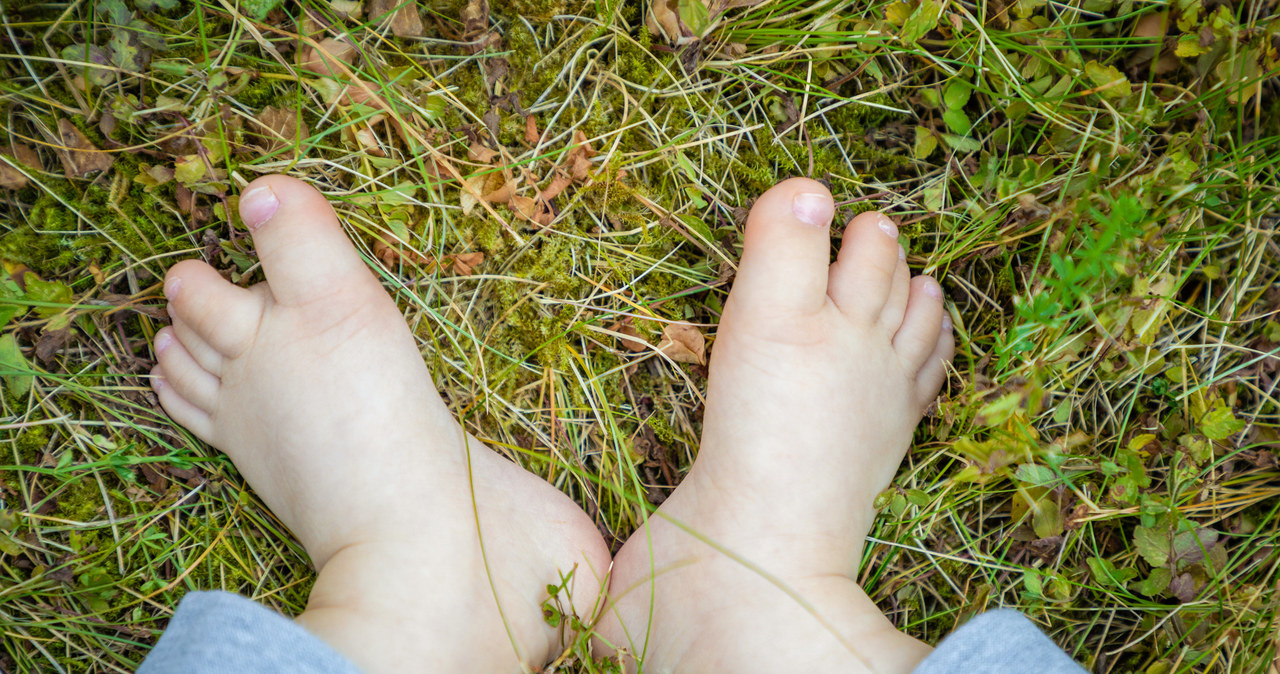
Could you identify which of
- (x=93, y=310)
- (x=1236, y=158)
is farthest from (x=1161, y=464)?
(x=93, y=310)

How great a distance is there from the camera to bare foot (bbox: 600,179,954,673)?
1.51 metres

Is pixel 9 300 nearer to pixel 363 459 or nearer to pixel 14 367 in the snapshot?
pixel 14 367

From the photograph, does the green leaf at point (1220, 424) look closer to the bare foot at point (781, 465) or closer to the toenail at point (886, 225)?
the bare foot at point (781, 465)

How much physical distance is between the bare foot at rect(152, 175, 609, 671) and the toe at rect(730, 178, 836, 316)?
0.65 m

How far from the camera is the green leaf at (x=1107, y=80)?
1535 millimetres

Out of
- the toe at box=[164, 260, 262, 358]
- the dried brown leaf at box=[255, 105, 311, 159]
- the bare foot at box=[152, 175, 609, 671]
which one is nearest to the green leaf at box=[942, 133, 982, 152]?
the bare foot at box=[152, 175, 609, 671]

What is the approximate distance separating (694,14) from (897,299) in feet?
2.58

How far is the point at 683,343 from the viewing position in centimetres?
168

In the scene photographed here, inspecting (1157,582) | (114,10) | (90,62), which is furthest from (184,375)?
(1157,582)

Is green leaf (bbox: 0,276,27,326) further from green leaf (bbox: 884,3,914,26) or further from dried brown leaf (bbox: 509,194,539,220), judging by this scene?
green leaf (bbox: 884,3,914,26)

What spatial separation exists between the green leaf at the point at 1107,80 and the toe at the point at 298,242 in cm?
161

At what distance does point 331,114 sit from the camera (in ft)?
5.33

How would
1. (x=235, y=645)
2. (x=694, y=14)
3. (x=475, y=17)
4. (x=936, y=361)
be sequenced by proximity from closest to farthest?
Result: (x=235, y=645) < (x=694, y=14) < (x=475, y=17) < (x=936, y=361)

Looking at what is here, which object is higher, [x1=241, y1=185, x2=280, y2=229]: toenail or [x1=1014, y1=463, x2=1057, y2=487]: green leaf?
[x1=241, y1=185, x2=280, y2=229]: toenail
